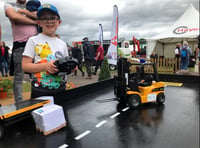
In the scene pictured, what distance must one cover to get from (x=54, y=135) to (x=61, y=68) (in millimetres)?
713

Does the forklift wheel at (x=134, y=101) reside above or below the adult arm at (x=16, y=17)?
below

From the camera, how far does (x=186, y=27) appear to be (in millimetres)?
10445

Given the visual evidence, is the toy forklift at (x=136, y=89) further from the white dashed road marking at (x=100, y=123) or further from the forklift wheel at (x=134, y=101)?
the white dashed road marking at (x=100, y=123)

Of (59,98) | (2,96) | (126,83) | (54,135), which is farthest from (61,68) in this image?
(2,96)

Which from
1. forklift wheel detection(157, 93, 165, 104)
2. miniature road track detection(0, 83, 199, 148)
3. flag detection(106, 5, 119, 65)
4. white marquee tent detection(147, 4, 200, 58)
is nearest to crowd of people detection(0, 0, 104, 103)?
miniature road track detection(0, 83, 199, 148)

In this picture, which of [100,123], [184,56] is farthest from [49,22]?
[184,56]

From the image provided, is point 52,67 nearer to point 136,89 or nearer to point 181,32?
point 136,89

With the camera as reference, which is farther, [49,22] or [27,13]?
[27,13]

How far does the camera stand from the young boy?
158 centimetres

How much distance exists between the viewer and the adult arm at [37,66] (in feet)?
4.79

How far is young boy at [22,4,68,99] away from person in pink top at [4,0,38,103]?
0.33 meters

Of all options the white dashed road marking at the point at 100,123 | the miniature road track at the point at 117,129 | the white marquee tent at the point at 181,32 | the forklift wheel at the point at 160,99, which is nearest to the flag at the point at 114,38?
the forklift wheel at the point at 160,99

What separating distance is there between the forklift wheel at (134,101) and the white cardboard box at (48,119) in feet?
3.77

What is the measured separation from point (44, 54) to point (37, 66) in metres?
0.17
